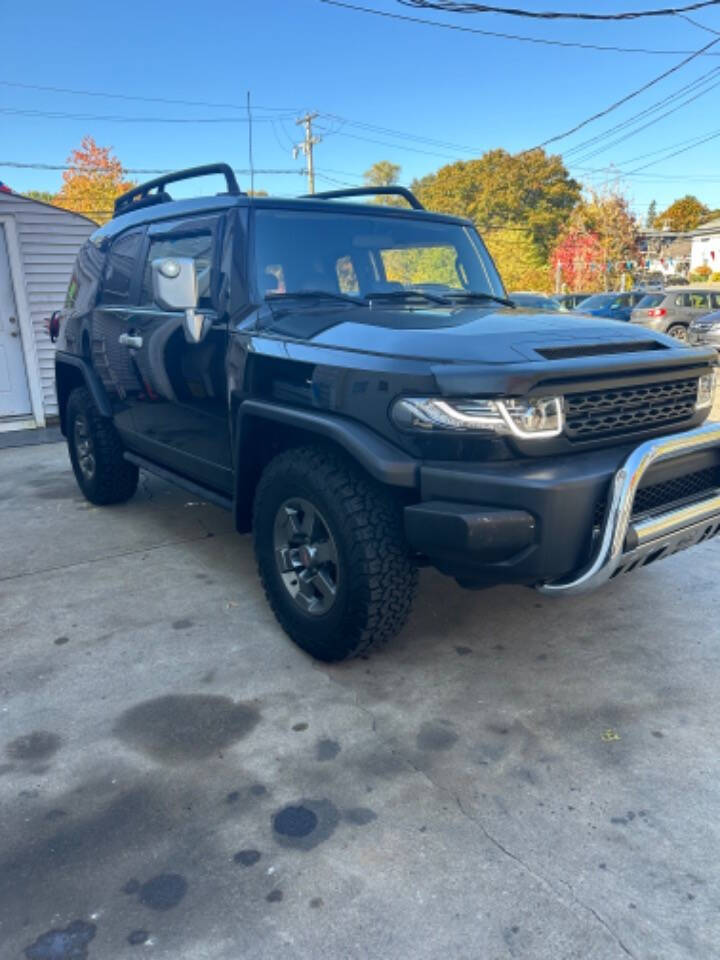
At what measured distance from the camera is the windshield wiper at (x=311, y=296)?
327 centimetres

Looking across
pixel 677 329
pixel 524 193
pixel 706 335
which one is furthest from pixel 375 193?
pixel 524 193

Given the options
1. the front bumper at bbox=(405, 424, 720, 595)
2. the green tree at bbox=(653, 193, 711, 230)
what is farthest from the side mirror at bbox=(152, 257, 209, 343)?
the green tree at bbox=(653, 193, 711, 230)

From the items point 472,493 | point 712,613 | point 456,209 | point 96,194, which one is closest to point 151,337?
point 472,493

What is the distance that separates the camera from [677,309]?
1855cm

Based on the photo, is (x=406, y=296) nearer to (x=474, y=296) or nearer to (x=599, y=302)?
(x=474, y=296)

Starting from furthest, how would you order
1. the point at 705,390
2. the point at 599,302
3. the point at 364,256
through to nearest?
the point at 599,302
the point at 364,256
the point at 705,390

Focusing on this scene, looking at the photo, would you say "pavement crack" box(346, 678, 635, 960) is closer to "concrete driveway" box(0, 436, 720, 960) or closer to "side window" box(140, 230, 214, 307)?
"concrete driveway" box(0, 436, 720, 960)

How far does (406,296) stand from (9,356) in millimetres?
6758

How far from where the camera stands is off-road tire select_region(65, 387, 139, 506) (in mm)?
5012

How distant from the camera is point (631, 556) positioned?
2473mm

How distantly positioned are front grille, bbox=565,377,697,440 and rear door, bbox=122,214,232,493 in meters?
1.66

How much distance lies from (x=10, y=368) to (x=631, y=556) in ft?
26.6

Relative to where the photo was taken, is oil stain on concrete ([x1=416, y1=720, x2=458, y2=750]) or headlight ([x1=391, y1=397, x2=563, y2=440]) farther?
oil stain on concrete ([x1=416, y1=720, x2=458, y2=750])

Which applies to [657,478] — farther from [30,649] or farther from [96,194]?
[96,194]
